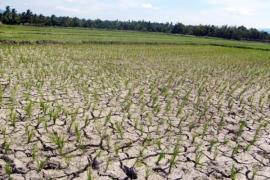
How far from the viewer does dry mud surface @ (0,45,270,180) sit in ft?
14.3

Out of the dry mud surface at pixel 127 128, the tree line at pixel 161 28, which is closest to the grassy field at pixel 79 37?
the dry mud surface at pixel 127 128

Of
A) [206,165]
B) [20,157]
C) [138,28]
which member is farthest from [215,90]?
[138,28]

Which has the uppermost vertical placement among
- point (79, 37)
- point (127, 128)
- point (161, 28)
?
point (161, 28)

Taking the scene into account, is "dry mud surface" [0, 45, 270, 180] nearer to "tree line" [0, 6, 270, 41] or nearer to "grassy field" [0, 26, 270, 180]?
"grassy field" [0, 26, 270, 180]

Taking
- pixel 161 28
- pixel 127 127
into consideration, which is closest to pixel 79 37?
pixel 127 127

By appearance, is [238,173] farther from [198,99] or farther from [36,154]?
[198,99]

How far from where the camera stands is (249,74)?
46.6 ft

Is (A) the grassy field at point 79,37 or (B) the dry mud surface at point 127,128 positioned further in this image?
(A) the grassy field at point 79,37

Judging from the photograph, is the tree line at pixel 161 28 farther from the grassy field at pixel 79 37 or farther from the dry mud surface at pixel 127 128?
the dry mud surface at pixel 127 128

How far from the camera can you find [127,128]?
19.2 feet

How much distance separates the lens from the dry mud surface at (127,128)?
172 inches

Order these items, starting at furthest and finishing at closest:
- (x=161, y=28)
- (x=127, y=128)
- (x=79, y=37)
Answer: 1. (x=161, y=28)
2. (x=79, y=37)
3. (x=127, y=128)

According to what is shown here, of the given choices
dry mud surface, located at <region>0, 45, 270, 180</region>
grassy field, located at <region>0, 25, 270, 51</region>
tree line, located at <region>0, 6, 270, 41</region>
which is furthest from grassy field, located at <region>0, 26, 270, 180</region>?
tree line, located at <region>0, 6, 270, 41</region>

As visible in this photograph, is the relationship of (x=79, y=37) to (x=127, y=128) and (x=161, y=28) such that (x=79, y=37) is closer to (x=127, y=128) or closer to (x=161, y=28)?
(x=127, y=128)
